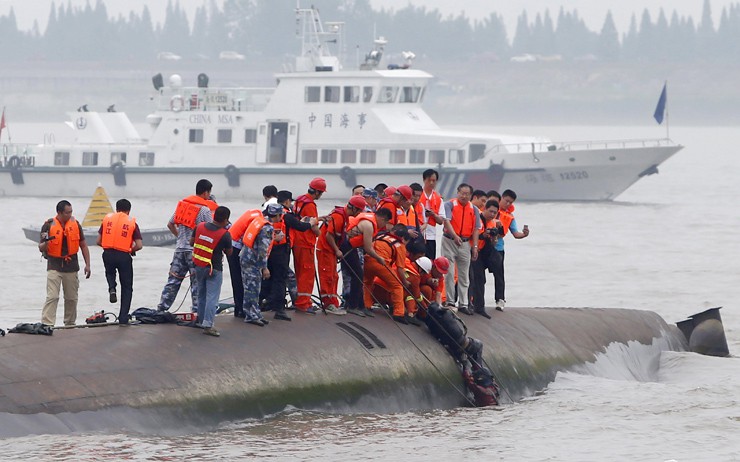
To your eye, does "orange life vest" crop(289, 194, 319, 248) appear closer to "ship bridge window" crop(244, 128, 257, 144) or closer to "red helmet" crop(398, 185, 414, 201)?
"red helmet" crop(398, 185, 414, 201)

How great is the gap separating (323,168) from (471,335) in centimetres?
4209

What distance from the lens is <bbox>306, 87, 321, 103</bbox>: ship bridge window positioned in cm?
6381

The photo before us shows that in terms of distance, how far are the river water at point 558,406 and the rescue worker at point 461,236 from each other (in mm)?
2225

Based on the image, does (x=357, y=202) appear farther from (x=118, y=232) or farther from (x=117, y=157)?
(x=117, y=157)

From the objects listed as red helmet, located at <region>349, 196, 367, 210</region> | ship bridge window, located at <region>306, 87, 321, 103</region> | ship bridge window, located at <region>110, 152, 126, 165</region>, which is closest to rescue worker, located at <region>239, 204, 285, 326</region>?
red helmet, located at <region>349, 196, 367, 210</region>

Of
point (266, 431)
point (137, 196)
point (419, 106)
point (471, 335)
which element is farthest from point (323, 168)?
point (266, 431)

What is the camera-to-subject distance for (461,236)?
22109mm

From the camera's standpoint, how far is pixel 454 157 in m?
63.3

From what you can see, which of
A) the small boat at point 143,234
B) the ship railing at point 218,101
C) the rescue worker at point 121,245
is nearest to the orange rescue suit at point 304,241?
the rescue worker at point 121,245

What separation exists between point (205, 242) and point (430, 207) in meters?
5.09

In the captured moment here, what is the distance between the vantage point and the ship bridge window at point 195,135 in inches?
2584

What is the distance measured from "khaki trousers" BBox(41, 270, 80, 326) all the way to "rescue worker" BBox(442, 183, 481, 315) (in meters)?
5.59

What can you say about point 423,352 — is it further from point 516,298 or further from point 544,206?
point 544,206

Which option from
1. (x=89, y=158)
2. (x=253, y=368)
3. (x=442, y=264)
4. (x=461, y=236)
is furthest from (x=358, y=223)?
(x=89, y=158)
